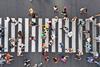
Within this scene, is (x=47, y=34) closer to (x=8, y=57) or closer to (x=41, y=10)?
(x=41, y=10)

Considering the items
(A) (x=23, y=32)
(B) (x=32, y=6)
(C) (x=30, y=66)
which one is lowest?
(C) (x=30, y=66)

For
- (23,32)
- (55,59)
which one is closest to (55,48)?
(55,59)

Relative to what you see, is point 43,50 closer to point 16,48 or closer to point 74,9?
point 16,48

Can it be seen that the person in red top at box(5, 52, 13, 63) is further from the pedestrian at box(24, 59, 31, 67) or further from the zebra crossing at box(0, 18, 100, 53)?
the pedestrian at box(24, 59, 31, 67)

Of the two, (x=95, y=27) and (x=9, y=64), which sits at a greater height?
(x=95, y=27)

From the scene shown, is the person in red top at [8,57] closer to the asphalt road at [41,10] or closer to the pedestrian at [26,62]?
the asphalt road at [41,10]

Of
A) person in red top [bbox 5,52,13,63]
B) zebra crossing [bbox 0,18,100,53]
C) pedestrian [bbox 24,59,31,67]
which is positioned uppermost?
zebra crossing [bbox 0,18,100,53]

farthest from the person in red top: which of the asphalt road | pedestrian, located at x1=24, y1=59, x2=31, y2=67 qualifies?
pedestrian, located at x1=24, y1=59, x2=31, y2=67

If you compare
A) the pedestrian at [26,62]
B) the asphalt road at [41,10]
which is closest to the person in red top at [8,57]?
the asphalt road at [41,10]
